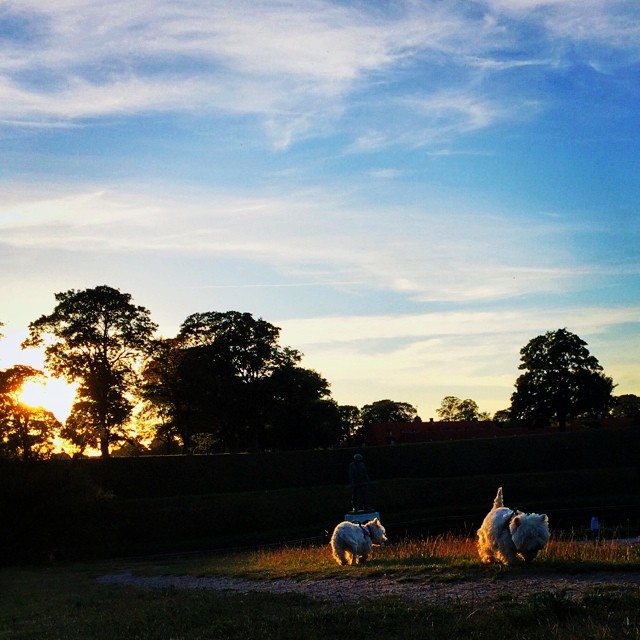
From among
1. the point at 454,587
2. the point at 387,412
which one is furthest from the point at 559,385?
the point at 454,587

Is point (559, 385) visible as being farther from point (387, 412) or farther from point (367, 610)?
point (367, 610)

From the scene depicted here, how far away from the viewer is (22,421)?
53.3 m

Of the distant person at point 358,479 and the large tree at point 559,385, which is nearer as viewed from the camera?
the distant person at point 358,479

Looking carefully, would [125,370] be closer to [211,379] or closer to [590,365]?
[211,379]

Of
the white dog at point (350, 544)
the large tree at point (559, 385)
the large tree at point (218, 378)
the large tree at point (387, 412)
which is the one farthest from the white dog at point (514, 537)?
the large tree at point (387, 412)

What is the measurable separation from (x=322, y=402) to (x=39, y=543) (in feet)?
160

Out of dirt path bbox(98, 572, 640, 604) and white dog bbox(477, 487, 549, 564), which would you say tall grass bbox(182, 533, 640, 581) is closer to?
white dog bbox(477, 487, 549, 564)

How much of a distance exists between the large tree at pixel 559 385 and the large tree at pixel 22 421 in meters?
60.9

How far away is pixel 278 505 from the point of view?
194 feet

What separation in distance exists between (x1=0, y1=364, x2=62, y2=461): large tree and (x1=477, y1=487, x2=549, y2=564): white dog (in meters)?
36.2

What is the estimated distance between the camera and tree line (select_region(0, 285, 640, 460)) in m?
67.4

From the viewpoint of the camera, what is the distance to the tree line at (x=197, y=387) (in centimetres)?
6738

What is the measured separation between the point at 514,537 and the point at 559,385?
86.4 m

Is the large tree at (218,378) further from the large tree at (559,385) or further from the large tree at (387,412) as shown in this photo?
the large tree at (387,412)
